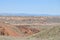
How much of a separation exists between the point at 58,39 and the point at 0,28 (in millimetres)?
27299

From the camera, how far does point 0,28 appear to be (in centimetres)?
4806

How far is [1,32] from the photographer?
46.5 metres

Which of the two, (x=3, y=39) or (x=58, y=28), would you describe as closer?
(x=3, y=39)

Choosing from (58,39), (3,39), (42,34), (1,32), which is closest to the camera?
(3,39)

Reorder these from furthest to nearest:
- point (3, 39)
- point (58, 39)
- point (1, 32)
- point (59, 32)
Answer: point (1, 32)
point (59, 32)
point (58, 39)
point (3, 39)

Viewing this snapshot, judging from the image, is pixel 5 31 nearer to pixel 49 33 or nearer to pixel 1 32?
pixel 1 32

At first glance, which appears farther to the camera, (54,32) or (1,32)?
(1,32)

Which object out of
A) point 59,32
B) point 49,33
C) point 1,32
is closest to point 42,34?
point 49,33

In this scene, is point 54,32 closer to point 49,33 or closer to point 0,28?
point 49,33

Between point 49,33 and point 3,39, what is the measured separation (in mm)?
10683

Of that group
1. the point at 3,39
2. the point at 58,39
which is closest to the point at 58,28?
the point at 58,39

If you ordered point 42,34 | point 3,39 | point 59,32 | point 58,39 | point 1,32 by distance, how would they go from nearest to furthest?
1. point 3,39
2. point 58,39
3. point 59,32
4. point 42,34
5. point 1,32

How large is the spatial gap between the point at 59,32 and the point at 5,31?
2286 cm

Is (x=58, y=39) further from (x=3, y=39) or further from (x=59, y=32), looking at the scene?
(x=3, y=39)
